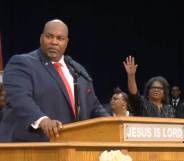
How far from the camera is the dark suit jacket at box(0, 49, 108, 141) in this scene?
303cm

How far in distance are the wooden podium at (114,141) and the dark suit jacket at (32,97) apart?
0.94 feet

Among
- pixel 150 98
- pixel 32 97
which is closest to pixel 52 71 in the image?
pixel 32 97

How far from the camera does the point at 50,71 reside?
3215 mm

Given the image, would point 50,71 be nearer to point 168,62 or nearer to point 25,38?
point 25,38

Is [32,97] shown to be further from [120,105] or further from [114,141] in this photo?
[120,105]

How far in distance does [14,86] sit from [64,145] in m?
Answer: 0.62

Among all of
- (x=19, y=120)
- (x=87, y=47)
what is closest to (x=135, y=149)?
(x=19, y=120)

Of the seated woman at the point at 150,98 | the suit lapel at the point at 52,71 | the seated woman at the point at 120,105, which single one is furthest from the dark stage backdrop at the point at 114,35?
the suit lapel at the point at 52,71

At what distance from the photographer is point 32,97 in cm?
309

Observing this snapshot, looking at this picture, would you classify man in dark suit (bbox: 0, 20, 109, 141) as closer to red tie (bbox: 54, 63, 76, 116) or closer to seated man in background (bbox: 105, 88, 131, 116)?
red tie (bbox: 54, 63, 76, 116)

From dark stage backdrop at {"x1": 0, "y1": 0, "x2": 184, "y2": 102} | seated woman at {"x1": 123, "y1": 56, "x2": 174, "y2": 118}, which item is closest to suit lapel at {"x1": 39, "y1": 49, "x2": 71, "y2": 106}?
seated woman at {"x1": 123, "y1": 56, "x2": 174, "y2": 118}

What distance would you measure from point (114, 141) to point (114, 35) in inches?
368

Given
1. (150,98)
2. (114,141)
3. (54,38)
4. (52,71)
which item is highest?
(150,98)

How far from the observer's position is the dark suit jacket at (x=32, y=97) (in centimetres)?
303
